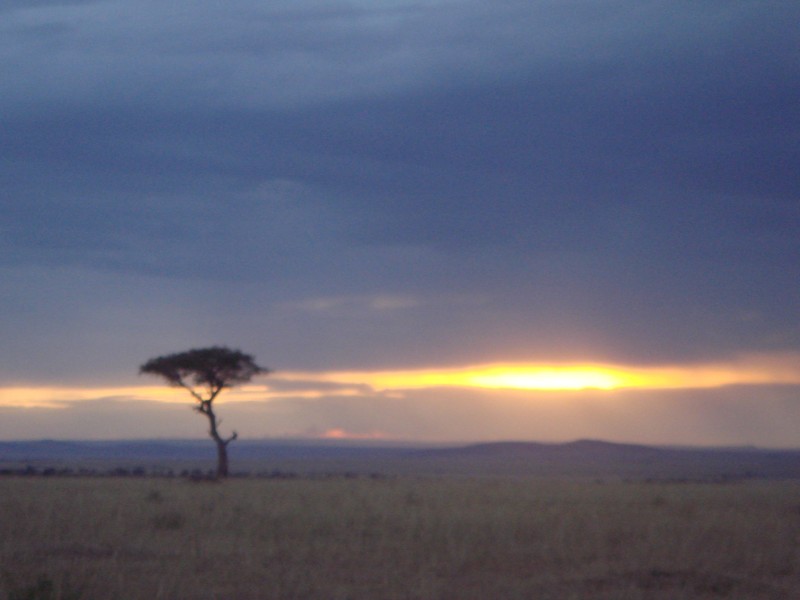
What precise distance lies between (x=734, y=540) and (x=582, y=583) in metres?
6.04

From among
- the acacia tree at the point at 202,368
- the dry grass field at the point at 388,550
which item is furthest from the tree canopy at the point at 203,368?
the dry grass field at the point at 388,550

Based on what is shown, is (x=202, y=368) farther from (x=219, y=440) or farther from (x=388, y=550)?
(x=388, y=550)

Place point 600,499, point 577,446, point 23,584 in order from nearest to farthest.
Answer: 1. point 23,584
2. point 600,499
3. point 577,446

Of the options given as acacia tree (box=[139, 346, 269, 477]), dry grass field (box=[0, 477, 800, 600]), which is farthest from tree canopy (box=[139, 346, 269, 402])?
dry grass field (box=[0, 477, 800, 600])

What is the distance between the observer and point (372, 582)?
536 inches

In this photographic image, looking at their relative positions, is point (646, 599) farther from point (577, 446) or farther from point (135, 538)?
point (577, 446)

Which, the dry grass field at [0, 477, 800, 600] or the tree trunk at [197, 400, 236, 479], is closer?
the dry grass field at [0, 477, 800, 600]

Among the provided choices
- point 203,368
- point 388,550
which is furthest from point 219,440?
point 388,550

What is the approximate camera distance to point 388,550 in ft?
54.7

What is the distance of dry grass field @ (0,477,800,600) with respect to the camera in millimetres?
12930

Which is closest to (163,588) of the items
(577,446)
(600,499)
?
(600,499)

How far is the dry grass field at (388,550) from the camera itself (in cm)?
1293

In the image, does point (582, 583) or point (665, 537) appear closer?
point (582, 583)

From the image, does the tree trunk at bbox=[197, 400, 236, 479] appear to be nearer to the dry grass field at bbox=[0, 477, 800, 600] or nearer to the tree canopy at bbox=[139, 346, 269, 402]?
the tree canopy at bbox=[139, 346, 269, 402]
